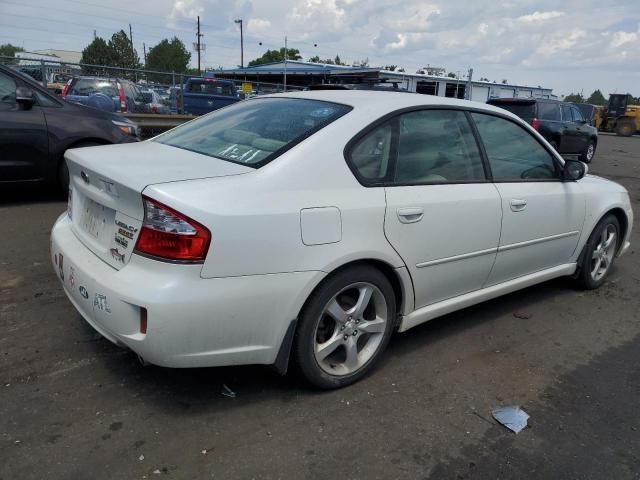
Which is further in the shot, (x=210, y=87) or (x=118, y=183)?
(x=210, y=87)

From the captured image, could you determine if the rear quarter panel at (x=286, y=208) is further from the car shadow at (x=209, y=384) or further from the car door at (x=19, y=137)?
the car door at (x=19, y=137)

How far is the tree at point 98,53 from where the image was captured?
201ft

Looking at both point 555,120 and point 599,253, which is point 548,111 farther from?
point 599,253

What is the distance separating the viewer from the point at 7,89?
6.14 m

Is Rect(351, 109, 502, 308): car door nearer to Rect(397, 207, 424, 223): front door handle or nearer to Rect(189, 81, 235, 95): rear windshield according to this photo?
Rect(397, 207, 424, 223): front door handle

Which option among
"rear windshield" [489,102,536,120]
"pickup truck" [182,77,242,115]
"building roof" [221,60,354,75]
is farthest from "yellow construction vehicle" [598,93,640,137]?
"pickup truck" [182,77,242,115]

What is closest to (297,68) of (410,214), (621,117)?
(621,117)

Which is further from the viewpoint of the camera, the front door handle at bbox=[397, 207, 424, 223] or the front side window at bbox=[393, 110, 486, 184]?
the front side window at bbox=[393, 110, 486, 184]

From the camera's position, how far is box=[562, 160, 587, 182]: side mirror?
4070 millimetres

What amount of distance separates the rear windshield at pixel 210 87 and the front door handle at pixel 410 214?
51.4 ft

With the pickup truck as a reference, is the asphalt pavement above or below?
below

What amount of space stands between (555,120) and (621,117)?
24.0 m

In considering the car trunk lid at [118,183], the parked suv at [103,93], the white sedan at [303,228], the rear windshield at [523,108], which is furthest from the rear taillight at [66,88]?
the rear windshield at [523,108]

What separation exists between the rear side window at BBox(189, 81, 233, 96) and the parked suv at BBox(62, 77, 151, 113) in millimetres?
3960
